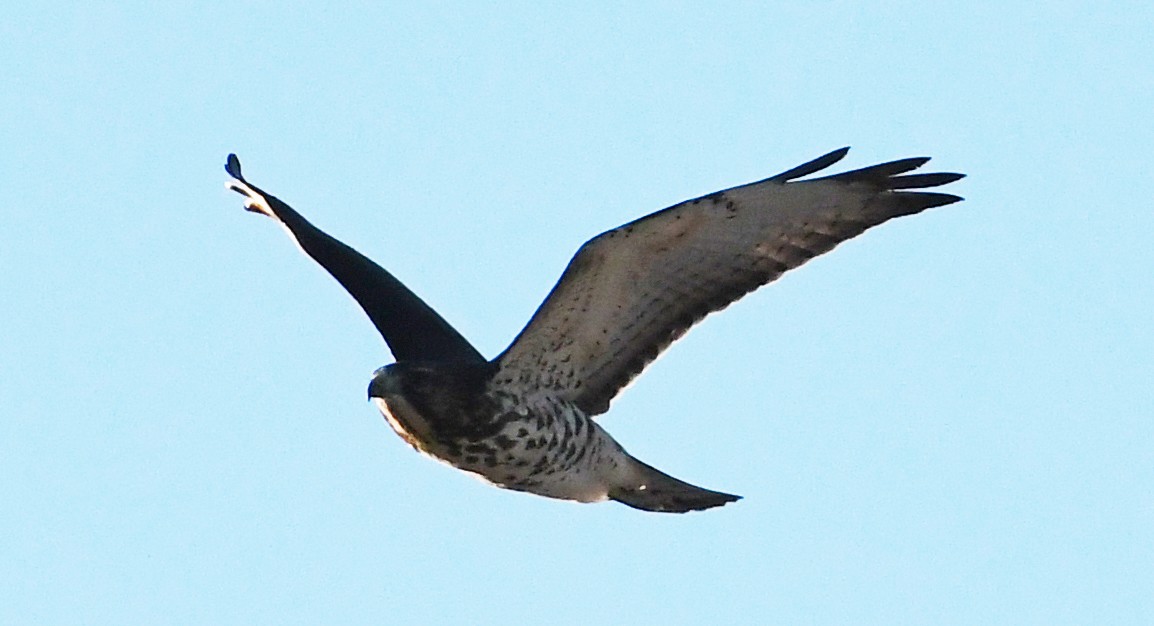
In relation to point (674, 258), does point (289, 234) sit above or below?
above

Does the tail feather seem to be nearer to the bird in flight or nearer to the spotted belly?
the bird in flight

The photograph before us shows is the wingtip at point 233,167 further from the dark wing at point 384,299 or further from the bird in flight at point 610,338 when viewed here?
the bird in flight at point 610,338

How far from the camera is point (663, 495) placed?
983 cm

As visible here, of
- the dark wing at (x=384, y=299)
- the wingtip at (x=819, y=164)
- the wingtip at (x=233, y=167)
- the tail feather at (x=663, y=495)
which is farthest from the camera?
the wingtip at (x=233, y=167)

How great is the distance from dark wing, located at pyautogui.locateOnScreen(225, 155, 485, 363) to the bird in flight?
2cm

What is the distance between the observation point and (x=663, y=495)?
9828mm

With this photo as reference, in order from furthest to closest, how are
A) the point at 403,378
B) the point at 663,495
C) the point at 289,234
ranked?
the point at 289,234 → the point at 663,495 → the point at 403,378

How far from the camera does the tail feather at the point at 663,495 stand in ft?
32.0

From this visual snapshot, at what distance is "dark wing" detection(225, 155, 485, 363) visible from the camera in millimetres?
9859

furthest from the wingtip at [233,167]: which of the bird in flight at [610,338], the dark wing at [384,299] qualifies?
the bird in flight at [610,338]

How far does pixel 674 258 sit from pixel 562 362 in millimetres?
717

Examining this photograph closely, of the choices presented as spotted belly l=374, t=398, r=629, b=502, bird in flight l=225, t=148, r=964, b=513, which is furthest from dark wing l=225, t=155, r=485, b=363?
spotted belly l=374, t=398, r=629, b=502

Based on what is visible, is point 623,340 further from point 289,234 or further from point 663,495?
point 289,234

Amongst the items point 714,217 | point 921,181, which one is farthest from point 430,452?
point 921,181
